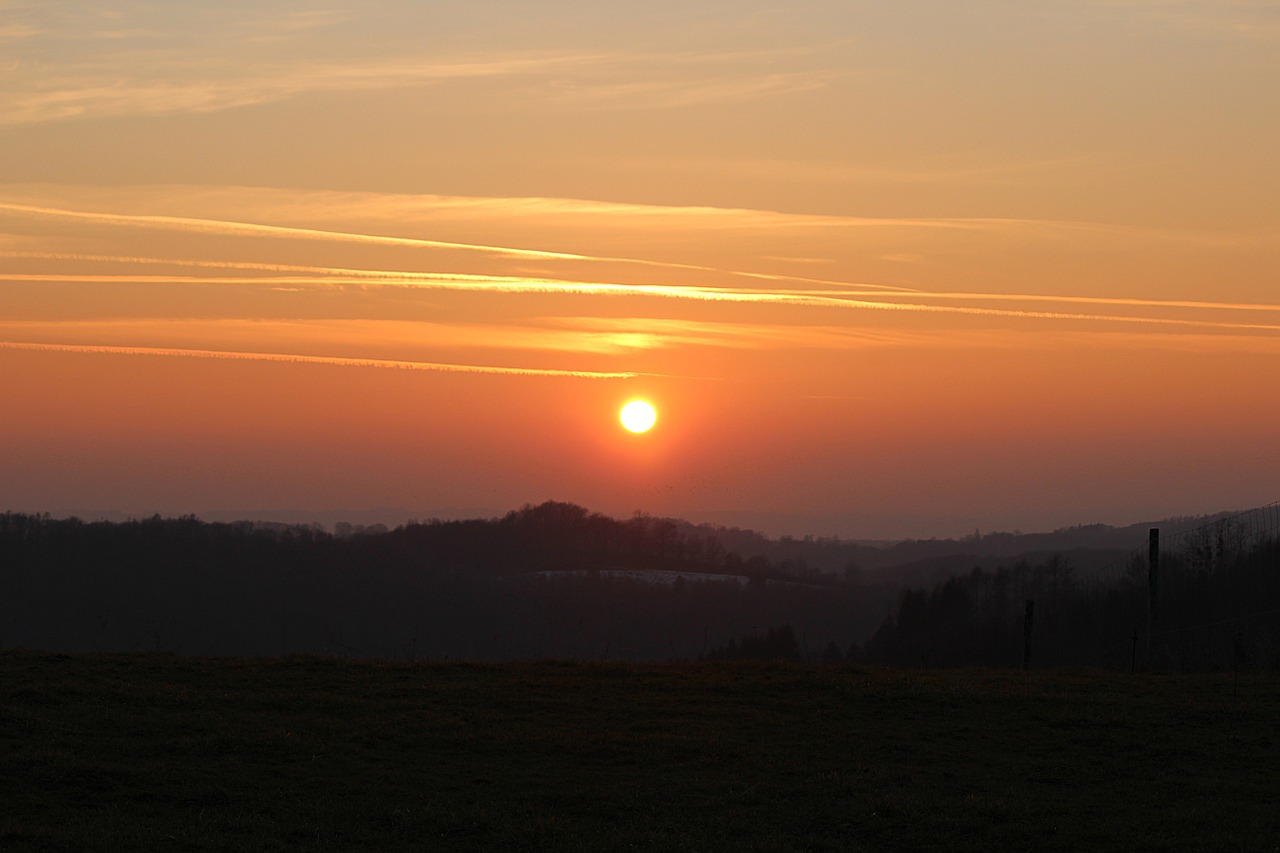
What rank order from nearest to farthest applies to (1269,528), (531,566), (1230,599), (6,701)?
1. (6,701)
2. (1269,528)
3. (1230,599)
4. (531,566)

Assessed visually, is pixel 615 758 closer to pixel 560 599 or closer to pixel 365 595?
pixel 365 595

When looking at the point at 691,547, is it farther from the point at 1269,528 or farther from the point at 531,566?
the point at 1269,528

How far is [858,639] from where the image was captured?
415 ft

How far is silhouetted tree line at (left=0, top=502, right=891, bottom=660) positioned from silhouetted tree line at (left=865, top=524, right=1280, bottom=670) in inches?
703

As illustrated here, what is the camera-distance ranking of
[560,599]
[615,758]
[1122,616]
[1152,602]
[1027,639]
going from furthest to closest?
[560,599] < [1122,616] < [1027,639] < [1152,602] < [615,758]

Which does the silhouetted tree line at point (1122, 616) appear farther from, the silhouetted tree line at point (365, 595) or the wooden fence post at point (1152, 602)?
the silhouetted tree line at point (365, 595)

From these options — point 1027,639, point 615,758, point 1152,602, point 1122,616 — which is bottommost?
point 615,758

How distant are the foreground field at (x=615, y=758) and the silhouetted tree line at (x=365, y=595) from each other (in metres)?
40.3

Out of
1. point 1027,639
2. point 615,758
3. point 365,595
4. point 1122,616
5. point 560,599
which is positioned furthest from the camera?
point 560,599

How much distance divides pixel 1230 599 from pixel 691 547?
164 m

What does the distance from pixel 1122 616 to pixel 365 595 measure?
256 ft

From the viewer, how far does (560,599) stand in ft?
462

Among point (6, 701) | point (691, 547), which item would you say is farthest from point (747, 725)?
point (691, 547)

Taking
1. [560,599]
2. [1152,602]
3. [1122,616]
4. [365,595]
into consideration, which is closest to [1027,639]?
[1152,602]
